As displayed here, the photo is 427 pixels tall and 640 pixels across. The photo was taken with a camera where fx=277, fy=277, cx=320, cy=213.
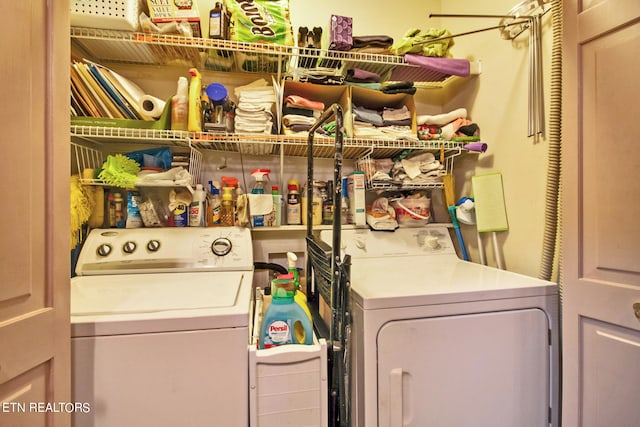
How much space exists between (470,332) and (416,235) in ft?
2.48

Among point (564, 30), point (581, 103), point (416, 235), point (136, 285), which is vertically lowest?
point (136, 285)

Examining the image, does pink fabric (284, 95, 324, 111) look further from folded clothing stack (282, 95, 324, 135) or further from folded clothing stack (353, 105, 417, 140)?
folded clothing stack (353, 105, 417, 140)

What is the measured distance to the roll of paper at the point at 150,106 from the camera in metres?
1.44

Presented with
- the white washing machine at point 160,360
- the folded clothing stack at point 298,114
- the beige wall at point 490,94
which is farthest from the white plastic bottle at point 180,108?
the white washing machine at point 160,360

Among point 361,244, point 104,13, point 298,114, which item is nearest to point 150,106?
point 104,13

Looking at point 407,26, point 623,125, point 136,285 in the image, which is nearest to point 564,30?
point 623,125

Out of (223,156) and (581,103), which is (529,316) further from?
(223,156)

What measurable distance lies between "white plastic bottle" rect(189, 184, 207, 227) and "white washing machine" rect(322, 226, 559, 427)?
919 mm

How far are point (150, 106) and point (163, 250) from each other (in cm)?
76

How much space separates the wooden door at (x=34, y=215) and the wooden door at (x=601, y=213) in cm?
153

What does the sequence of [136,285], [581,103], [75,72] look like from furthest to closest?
[75,72] < [136,285] < [581,103]

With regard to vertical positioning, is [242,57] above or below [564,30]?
above

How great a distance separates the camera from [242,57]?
1558 mm

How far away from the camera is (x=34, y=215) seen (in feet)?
2.19
